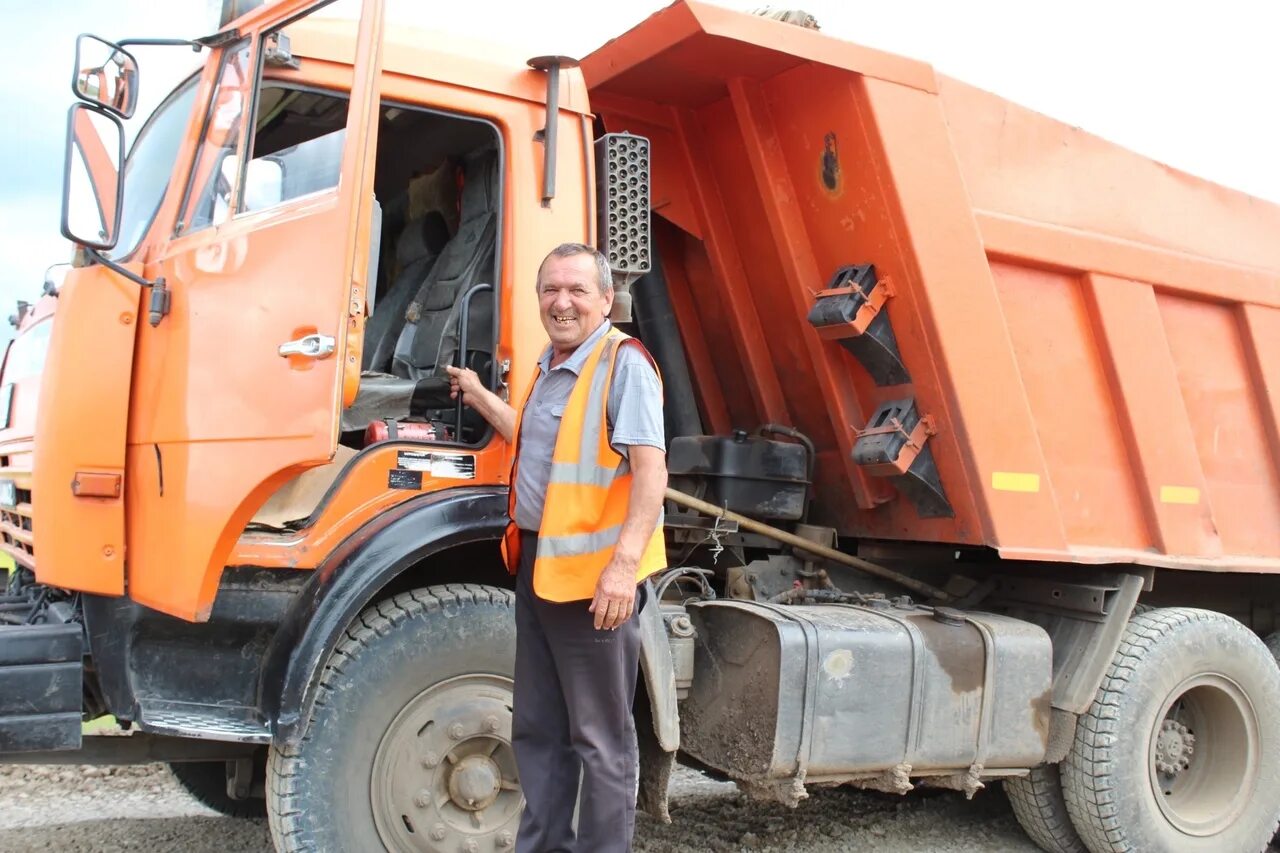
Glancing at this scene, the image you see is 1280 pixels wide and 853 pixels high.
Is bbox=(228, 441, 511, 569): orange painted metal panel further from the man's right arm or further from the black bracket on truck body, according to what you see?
the black bracket on truck body

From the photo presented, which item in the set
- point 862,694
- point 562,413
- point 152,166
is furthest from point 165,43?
point 862,694

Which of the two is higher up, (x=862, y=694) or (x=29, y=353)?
(x=29, y=353)

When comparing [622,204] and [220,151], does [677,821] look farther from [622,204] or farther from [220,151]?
[220,151]

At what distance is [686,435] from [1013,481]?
120 cm

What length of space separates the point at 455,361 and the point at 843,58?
1.59 meters

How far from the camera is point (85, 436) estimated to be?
2887 mm

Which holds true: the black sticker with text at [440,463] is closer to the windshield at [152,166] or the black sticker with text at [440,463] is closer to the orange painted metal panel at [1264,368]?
the windshield at [152,166]

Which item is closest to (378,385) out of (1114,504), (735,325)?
(735,325)

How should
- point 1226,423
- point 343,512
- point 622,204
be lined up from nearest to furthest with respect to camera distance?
point 343,512
point 622,204
point 1226,423

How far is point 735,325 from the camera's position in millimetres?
4480

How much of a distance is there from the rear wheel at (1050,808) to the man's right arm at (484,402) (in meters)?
2.41

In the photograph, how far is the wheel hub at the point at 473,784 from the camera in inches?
121

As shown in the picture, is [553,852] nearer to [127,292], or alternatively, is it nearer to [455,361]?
[455,361]

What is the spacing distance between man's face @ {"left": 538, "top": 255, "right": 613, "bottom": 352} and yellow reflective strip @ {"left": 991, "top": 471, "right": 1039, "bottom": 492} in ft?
5.78
